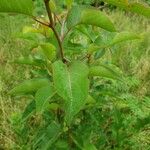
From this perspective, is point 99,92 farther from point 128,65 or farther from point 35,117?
point 128,65

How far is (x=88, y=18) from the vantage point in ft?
5.49

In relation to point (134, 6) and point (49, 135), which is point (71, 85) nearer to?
point (134, 6)

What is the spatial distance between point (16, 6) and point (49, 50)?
0.36m

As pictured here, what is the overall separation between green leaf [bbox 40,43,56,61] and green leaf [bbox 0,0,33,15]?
27 cm

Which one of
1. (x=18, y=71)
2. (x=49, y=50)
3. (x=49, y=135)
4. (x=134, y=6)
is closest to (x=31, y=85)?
(x=49, y=50)

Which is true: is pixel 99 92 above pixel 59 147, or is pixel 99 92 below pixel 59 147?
above

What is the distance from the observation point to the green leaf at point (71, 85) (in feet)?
4.83

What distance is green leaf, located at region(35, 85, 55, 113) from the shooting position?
5.38ft

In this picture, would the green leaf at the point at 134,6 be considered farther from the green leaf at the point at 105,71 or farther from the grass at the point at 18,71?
the grass at the point at 18,71

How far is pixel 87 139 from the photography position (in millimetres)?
2113

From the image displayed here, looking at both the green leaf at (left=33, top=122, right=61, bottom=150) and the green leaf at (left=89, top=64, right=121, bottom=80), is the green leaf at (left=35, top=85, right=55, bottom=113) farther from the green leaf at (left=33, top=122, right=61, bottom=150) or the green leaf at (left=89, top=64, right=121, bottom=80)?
the green leaf at (left=33, top=122, right=61, bottom=150)

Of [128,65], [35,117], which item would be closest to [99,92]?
[35,117]

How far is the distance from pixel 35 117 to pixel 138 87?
0.86 meters

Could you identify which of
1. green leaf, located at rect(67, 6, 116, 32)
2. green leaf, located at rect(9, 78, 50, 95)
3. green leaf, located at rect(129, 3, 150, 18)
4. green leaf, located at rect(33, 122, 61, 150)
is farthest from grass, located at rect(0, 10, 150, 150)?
green leaf, located at rect(129, 3, 150, 18)
